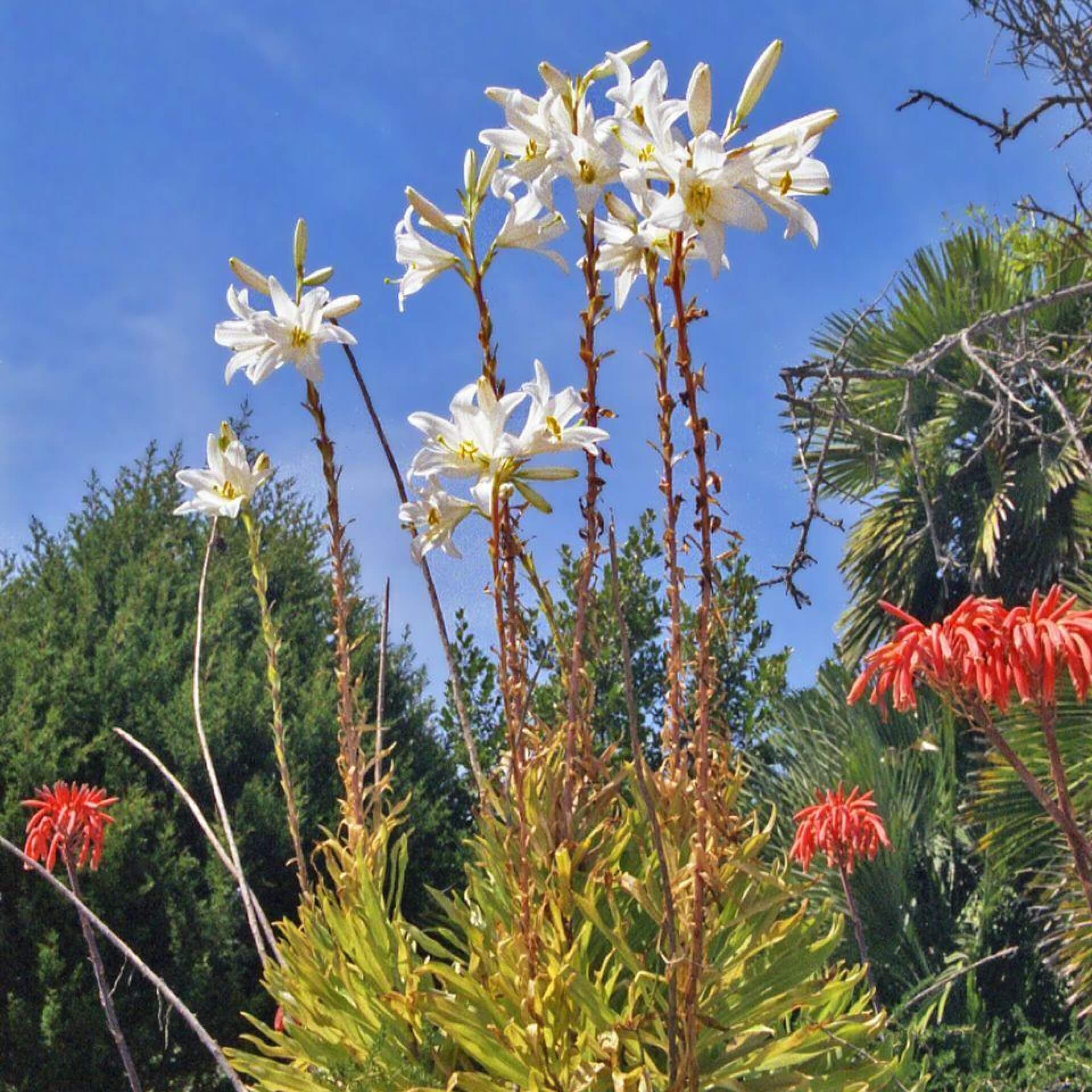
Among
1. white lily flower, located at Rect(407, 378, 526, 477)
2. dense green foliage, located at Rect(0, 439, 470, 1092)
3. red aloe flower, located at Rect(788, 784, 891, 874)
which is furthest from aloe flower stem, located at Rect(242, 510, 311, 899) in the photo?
dense green foliage, located at Rect(0, 439, 470, 1092)

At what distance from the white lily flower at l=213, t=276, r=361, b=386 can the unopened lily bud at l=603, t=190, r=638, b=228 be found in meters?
0.45

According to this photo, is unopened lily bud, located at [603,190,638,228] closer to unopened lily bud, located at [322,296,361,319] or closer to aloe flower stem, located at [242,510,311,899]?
unopened lily bud, located at [322,296,361,319]

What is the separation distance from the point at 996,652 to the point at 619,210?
1.54 meters

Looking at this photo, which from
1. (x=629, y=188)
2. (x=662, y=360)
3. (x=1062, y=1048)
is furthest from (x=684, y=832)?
(x=1062, y=1048)

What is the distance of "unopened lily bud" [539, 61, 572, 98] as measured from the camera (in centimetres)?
157

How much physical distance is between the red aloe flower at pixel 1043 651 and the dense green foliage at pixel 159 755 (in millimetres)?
3509

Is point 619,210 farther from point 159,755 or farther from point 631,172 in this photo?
point 159,755

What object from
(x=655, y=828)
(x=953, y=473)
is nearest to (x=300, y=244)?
(x=655, y=828)

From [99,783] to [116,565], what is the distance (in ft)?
7.56

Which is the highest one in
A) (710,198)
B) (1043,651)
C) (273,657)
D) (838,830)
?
(710,198)

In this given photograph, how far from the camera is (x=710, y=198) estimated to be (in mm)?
1462

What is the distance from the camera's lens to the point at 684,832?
5.73 feet

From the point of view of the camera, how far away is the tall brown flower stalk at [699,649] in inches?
55.2

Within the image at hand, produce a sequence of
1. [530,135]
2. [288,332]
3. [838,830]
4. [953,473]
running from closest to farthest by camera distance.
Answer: [530,135], [288,332], [838,830], [953,473]
